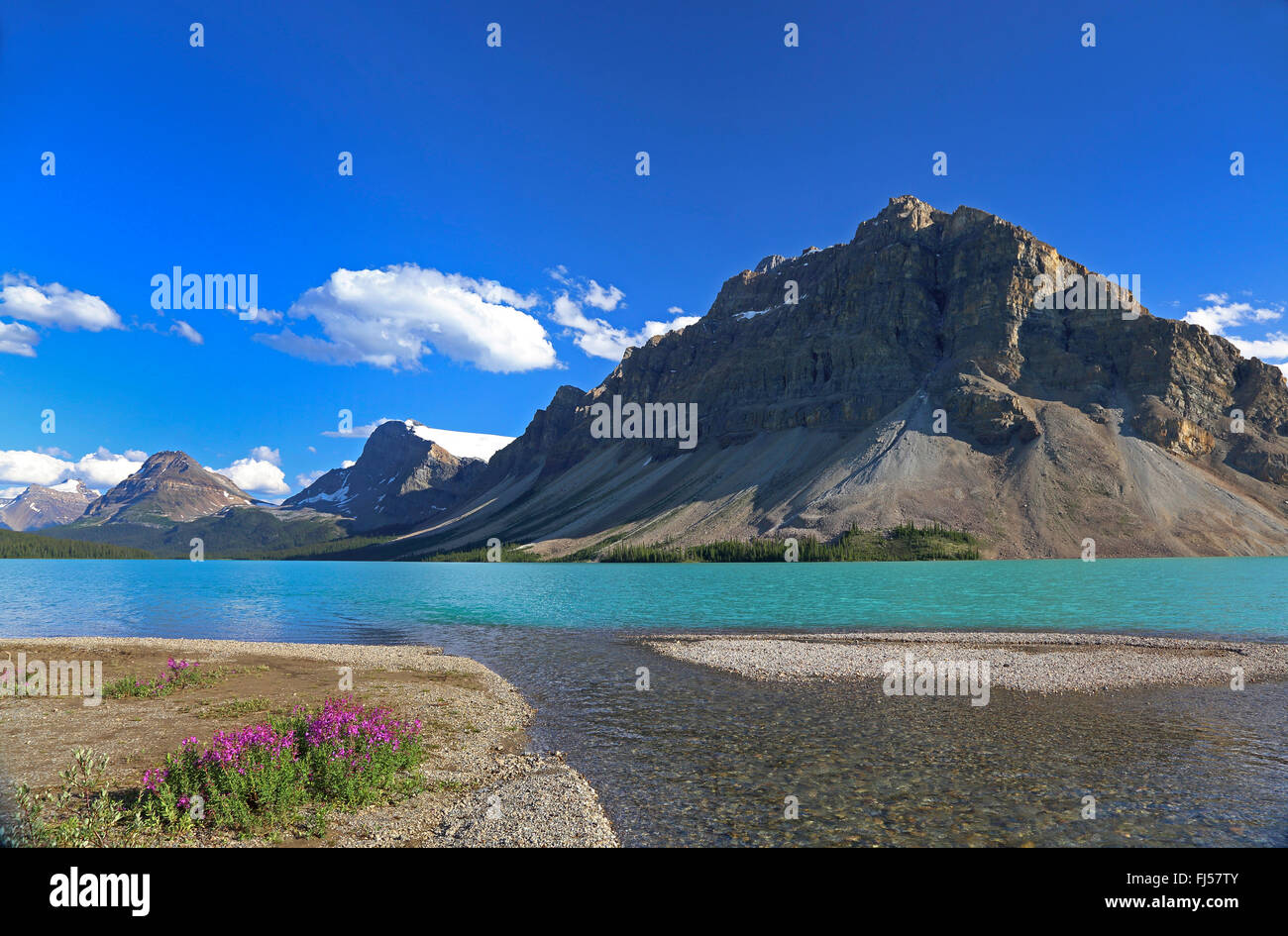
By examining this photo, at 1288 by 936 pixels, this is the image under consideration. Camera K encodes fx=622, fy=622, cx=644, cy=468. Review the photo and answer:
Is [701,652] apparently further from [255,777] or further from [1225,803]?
[255,777]

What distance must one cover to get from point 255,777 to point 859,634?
3736 centimetres

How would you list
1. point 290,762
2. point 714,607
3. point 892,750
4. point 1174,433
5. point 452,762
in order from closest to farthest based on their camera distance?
point 290,762, point 452,762, point 892,750, point 714,607, point 1174,433

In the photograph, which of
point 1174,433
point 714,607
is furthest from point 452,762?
point 1174,433

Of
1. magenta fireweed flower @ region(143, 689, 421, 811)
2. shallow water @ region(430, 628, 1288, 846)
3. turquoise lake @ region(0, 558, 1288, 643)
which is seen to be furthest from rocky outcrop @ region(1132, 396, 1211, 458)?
magenta fireweed flower @ region(143, 689, 421, 811)

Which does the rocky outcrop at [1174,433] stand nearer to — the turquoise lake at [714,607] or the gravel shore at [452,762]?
the turquoise lake at [714,607]

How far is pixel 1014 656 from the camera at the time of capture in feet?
108

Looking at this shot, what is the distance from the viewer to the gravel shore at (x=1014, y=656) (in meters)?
27.8

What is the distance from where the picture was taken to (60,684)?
25.4m

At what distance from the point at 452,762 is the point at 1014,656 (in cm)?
2953

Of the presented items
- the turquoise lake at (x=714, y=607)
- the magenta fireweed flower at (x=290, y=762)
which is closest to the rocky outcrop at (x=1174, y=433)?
the turquoise lake at (x=714, y=607)

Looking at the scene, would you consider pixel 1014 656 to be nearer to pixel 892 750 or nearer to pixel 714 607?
pixel 892 750

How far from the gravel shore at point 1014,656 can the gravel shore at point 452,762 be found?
12608mm

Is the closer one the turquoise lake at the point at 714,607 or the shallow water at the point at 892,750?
the shallow water at the point at 892,750
